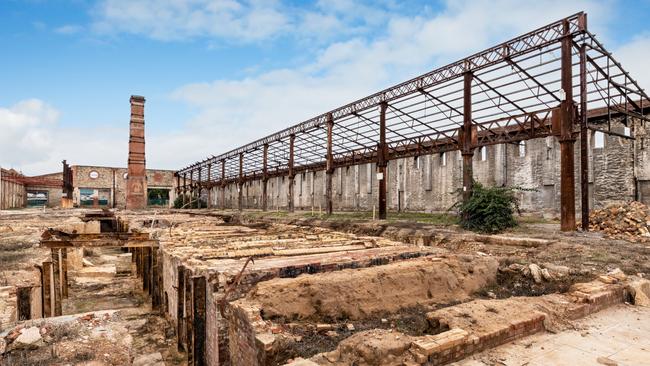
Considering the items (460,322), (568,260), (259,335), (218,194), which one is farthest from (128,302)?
(218,194)

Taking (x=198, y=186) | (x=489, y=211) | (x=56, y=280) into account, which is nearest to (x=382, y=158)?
(x=489, y=211)

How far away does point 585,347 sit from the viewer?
454 centimetres

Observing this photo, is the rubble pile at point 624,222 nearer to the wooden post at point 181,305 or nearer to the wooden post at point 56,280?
the wooden post at point 181,305

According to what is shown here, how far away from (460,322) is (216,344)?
11.4 feet

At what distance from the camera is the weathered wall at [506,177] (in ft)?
56.5

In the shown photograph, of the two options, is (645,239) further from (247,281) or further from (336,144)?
(336,144)

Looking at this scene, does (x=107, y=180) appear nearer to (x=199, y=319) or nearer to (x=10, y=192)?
(x=10, y=192)

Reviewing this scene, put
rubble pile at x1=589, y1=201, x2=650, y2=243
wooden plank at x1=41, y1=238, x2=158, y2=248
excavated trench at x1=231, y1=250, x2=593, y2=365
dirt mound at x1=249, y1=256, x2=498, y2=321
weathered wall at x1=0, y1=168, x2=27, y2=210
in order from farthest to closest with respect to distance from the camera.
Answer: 1. weathered wall at x1=0, y1=168, x2=27, y2=210
2. rubble pile at x1=589, y1=201, x2=650, y2=243
3. wooden plank at x1=41, y1=238, x2=158, y2=248
4. dirt mound at x1=249, y1=256, x2=498, y2=321
5. excavated trench at x1=231, y1=250, x2=593, y2=365

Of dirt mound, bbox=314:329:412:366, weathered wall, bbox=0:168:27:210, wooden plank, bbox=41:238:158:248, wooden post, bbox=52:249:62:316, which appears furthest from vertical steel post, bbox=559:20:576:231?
weathered wall, bbox=0:168:27:210

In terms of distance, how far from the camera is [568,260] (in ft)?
29.1

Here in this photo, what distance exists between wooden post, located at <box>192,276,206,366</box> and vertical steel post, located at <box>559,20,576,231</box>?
39.0 ft

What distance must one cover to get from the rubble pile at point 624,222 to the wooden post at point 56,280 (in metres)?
16.1

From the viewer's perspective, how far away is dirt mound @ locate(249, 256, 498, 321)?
569cm

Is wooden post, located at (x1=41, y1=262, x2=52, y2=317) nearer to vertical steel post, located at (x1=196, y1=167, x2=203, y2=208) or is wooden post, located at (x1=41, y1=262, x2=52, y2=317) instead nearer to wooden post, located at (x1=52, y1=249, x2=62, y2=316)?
wooden post, located at (x1=52, y1=249, x2=62, y2=316)
